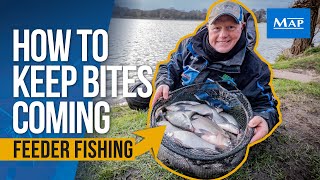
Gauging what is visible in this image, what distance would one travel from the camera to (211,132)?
10.1 ft

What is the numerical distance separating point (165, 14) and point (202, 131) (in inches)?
35.0

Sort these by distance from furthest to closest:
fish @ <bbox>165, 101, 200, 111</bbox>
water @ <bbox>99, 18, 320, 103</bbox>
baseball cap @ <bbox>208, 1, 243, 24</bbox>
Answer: fish @ <bbox>165, 101, 200, 111</bbox> → water @ <bbox>99, 18, 320, 103</bbox> → baseball cap @ <bbox>208, 1, 243, 24</bbox>

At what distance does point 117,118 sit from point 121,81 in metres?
0.28

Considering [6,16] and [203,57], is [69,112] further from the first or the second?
[203,57]

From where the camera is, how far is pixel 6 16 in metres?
3.06

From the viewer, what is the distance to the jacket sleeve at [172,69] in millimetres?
3125

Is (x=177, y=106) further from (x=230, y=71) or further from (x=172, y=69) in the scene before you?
(x=230, y=71)

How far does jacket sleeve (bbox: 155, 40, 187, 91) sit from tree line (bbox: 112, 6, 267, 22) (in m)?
0.21

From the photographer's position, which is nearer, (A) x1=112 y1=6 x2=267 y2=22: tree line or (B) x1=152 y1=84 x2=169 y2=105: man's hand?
(A) x1=112 y1=6 x2=267 y2=22: tree line

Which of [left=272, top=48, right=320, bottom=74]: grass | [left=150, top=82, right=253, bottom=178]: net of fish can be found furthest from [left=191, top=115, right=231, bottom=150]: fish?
[left=272, top=48, right=320, bottom=74]: grass

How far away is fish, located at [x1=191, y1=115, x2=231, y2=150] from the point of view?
3.05m

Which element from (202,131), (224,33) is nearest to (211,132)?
(202,131)

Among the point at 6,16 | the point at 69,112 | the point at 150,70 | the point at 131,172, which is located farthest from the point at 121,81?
the point at 6,16

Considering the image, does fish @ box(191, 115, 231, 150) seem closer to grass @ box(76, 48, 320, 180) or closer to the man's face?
grass @ box(76, 48, 320, 180)
